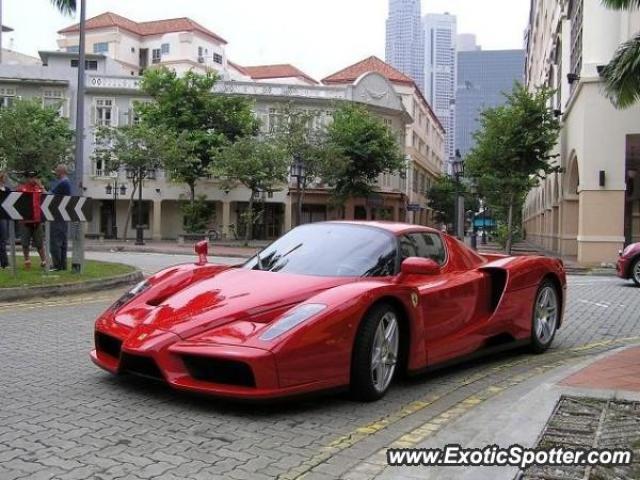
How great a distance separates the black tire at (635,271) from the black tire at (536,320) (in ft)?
30.4

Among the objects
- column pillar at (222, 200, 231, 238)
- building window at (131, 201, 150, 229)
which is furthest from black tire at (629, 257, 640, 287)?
building window at (131, 201, 150, 229)

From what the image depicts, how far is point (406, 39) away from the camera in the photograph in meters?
125

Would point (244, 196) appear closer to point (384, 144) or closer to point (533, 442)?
point (384, 144)

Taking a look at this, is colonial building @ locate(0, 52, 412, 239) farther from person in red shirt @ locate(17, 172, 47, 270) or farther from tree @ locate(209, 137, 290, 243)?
person in red shirt @ locate(17, 172, 47, 270)

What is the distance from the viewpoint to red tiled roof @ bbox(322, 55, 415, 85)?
202 feet

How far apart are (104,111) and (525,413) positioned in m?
48.0

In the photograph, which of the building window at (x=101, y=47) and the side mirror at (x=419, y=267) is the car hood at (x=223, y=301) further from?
the building window at (x=101, y=47)

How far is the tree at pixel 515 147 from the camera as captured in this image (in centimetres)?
2925

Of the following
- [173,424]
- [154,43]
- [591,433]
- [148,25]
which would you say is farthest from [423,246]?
[148,25]

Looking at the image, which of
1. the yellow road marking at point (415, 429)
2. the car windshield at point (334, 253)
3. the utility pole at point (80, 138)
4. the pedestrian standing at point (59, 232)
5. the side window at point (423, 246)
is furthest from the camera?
the utility pole at point (80, 138)

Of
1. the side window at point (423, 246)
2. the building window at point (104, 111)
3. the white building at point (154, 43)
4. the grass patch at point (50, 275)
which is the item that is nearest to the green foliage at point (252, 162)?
the building window at point (104, 111)

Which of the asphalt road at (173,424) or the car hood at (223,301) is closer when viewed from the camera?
the asphalt road at (173,424)

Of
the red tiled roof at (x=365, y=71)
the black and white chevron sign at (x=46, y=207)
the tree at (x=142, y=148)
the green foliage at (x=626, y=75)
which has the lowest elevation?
the black and white chevron sign at (x=46, y=207)

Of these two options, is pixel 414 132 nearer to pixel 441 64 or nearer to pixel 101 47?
pixel 101 47
